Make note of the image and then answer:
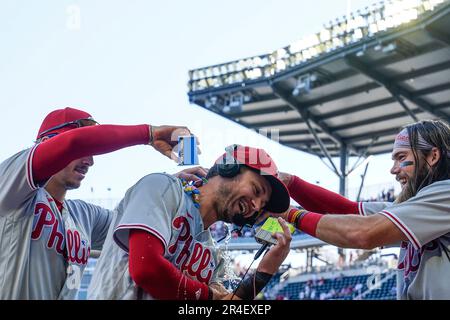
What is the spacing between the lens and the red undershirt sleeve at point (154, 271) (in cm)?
214

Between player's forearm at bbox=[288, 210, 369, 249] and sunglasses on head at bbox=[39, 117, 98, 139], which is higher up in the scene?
sunglasses on head at bbox=[39, 117, 98, 139]

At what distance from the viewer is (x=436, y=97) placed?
62.1 ft

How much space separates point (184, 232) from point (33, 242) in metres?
0.70

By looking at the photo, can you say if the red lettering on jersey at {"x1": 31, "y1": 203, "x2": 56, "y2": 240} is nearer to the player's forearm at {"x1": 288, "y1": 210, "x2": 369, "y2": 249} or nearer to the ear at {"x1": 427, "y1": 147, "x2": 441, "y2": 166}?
the player's forearm at {"x1": 288, "y1": 210, "x2": 369, "y2": 249}

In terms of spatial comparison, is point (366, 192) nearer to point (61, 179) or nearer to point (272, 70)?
point (272, 70)

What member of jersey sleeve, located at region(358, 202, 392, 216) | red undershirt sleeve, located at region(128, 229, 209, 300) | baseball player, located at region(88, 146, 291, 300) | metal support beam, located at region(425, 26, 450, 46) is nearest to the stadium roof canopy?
metal support beam, located at region(425, 26, 450, 46)

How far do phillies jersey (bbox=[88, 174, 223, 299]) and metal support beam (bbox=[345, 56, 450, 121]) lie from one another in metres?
16.4

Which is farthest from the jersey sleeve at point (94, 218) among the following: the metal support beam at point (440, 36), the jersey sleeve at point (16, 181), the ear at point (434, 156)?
the metal support beam at point (440, 36)

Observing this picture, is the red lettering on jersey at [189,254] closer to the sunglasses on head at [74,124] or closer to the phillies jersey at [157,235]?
the phillies jersey at [157,235]

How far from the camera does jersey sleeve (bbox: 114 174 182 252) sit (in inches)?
86.5

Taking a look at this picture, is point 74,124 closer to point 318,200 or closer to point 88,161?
point 88,161

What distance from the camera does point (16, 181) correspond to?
2.47 metres
